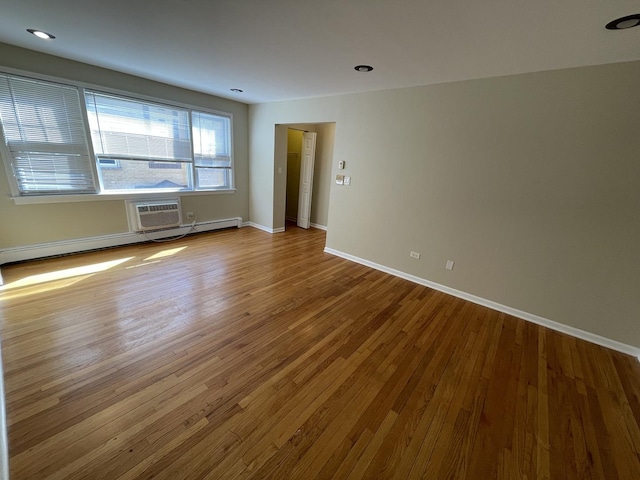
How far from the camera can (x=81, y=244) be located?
3619 mm

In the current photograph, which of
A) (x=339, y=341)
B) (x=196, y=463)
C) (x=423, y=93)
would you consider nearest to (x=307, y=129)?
(x=423, y=93)

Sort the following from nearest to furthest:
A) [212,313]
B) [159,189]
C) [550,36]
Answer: [550,36]
[212,313]
[159,189]

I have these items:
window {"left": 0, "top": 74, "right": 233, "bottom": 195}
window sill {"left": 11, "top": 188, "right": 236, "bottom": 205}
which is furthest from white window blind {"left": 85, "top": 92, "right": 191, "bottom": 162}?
window sill {"left": 11, "top": 188, "right": 236, "bottom": 205}

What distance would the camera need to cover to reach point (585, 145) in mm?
2254

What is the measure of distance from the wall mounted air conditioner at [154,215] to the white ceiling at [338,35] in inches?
75.7

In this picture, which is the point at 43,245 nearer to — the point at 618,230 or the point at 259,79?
the point at 259,79

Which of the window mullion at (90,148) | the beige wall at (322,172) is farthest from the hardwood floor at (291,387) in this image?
the beige wall at (322,172)

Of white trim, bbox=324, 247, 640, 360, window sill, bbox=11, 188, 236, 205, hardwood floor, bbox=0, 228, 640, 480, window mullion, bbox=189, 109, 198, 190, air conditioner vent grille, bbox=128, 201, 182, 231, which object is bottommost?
hardwood floor, bbox=0, 228, 640, 480

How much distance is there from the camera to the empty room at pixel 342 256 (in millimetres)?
1459

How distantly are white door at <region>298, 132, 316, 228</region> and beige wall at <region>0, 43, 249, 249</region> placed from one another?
161cm

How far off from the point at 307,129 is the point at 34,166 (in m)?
4.32

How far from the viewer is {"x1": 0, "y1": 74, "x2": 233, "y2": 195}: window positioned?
2.98m

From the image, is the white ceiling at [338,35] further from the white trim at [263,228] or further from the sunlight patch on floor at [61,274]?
the white trim at [263,228]

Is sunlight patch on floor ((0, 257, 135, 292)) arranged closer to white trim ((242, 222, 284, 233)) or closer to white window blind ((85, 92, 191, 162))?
white window blind ((85, 92, 191, 162))
